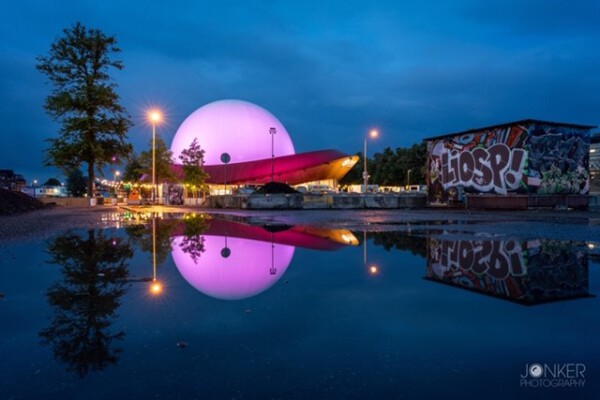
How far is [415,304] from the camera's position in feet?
12.5

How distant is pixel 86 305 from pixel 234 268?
2.10m

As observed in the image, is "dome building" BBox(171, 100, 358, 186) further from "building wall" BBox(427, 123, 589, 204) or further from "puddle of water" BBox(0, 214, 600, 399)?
"puddle of water" BBox(0, 214, 600, 399)

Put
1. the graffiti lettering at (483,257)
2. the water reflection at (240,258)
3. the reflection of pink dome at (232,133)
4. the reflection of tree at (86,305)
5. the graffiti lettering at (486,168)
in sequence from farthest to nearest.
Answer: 1. the reflection of pink dome at (232,133)
2. the graffiti lettering at (486,168)
3. the graffiti lettering at (483,257)
4. the water reflection at (240,258)
5. the reflection of tree at (86,305)

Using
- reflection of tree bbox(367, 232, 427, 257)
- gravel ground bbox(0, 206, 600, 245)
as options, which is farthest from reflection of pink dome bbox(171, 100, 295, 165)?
reflection of tree bbox(367, 232, 427, 257)

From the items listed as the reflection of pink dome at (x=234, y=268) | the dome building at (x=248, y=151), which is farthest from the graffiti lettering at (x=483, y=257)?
the dome building at (x=248, y=151)

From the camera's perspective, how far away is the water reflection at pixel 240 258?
14.8 ft

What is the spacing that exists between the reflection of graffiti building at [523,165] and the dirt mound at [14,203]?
1131 inches

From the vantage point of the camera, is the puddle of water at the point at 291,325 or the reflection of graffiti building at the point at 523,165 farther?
the reflection of graffiti building at the point at 523,165

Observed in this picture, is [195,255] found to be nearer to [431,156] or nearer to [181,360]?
[181,360]

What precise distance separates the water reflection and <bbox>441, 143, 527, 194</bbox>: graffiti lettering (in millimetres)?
20509

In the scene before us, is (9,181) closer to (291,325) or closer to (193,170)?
(193,170)

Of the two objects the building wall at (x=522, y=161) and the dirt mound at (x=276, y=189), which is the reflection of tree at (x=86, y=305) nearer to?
the building wall at (x=522, y=161)

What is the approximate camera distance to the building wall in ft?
82.9

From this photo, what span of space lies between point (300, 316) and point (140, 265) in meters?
3.40
